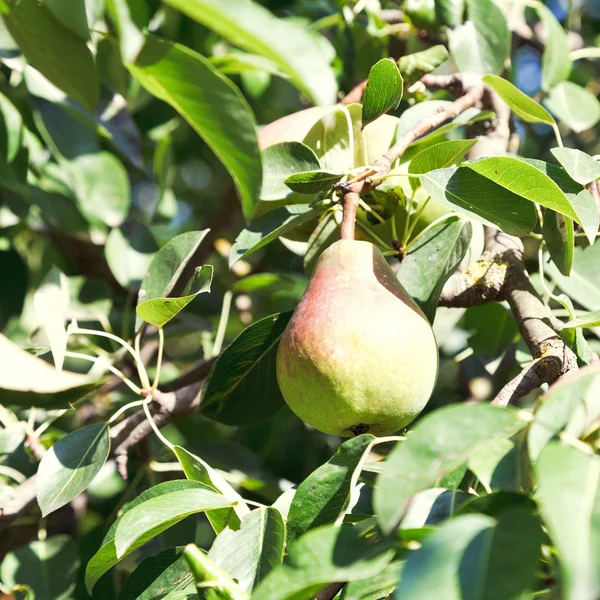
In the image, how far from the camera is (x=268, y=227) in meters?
0.90

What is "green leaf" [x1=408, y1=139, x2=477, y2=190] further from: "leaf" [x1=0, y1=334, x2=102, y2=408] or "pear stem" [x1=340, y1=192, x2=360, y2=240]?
"leaf" [x1=0, y1=334, x2=102, y2=408]

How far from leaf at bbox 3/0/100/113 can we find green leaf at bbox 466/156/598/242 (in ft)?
1.62

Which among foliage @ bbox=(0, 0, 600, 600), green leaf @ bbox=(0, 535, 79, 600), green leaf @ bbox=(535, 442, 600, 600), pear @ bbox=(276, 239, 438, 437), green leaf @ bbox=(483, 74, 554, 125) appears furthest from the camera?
green leaf @ bbox=(0, 535, 79, 600)

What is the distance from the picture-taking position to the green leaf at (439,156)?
0.83m

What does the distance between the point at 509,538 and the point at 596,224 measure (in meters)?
0.43

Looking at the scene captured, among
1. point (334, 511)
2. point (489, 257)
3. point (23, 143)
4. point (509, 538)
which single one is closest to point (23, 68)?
point (23, 143)

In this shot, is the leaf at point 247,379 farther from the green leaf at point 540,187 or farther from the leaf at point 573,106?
the leaf at point 573,106

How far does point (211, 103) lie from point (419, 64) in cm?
59

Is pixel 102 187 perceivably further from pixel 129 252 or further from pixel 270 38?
pixel 270 38

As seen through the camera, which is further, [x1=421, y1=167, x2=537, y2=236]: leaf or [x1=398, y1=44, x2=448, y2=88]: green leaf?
[x1=398, y1=44, x2=448, y2=88]: green leaf

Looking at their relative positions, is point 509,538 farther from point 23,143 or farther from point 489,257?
point 23,143

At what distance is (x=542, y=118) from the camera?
0.93m

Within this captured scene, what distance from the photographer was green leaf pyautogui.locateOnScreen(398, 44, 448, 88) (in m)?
1.15

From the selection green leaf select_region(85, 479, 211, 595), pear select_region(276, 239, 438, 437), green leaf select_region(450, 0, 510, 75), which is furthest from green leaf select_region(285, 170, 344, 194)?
green leaf select_region(450, 0, 510, 75)
